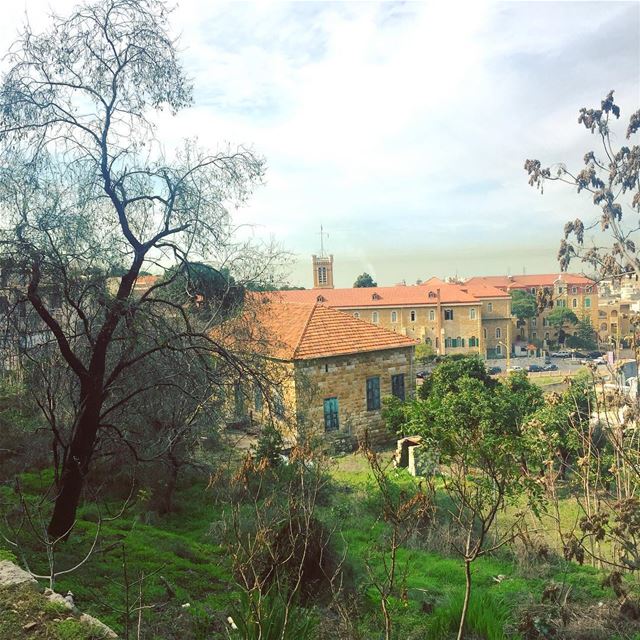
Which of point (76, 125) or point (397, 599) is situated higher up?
point (76, 125)

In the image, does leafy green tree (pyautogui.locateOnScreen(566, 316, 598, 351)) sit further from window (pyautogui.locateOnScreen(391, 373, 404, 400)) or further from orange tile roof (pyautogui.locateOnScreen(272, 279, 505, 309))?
window (pyautogui.locateOnScreen(391, 373, 404, 400))

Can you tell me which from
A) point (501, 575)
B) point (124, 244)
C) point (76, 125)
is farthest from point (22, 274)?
point (501, 575)

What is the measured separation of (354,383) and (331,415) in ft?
4.88

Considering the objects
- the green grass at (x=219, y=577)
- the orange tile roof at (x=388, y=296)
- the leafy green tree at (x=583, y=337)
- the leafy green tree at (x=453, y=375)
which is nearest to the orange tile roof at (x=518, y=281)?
the leafy green tree at (x=583, y=337)

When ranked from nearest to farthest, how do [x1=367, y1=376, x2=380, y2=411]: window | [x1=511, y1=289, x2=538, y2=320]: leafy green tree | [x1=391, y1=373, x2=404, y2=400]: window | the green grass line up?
the green grass < [x1=367, y1=376, x2=380, y2=411]: window < [x1=391, y1=373, x2=404, y2=400]: window < [x1=511, y1=289, x2=538, y2=320]: leafy green tree

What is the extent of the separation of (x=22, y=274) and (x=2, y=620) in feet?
12.5

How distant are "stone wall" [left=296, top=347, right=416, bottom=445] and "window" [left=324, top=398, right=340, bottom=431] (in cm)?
13

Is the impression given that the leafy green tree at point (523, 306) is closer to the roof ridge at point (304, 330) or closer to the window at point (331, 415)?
the roof ridge at point (304, 330)

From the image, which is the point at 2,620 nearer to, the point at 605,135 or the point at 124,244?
the point at 124,244

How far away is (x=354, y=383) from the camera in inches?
782

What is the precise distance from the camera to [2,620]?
382 centimetres

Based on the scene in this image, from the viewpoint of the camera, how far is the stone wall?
18719mm

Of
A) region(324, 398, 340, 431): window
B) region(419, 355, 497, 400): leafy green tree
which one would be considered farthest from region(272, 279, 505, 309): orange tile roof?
region(324, 398, 340, 431): window

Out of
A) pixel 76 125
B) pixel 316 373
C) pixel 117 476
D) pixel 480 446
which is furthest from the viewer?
pixel 316 373
